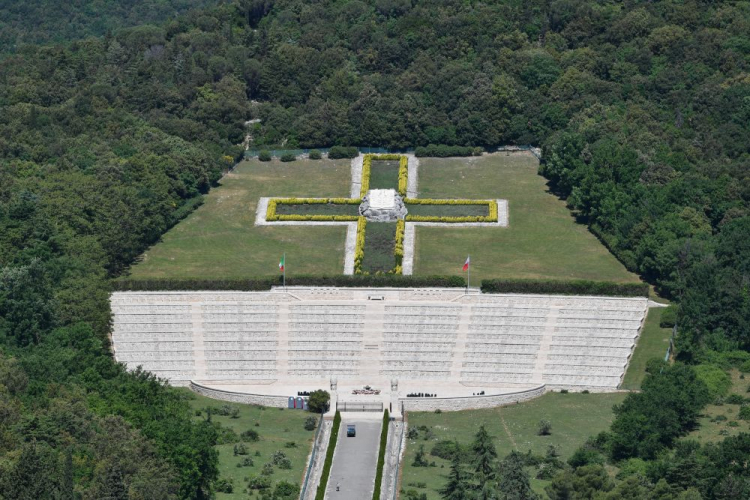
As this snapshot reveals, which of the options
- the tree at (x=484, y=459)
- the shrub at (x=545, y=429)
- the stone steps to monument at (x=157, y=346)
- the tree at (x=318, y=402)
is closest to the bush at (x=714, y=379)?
the shrub at (x=545, y=429)

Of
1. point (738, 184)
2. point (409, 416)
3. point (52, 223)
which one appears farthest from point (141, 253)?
point (738, 184)

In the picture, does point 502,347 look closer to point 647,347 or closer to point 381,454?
point 647,347

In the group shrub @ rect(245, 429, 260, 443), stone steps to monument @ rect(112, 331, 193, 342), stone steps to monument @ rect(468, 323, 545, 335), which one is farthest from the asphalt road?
stone steps to monument @ rect(112, 331, 193, 342)

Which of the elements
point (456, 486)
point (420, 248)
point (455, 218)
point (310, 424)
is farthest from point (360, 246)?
point (456, 486)

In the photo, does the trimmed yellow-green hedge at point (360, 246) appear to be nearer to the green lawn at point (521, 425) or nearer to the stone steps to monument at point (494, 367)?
the stone steps to monument at point (494, 367)

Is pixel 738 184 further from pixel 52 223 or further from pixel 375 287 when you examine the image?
pixel 52 223

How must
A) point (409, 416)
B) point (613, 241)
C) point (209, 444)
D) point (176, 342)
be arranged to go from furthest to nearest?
point (613, 241) < point (176, 342) < point (409, 416) < point (209, 444)

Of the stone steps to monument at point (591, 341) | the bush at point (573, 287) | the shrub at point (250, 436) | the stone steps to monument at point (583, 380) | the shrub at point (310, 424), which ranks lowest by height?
the stone steps to monument at point (583, 380)

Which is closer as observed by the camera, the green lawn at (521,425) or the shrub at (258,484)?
the shrub at (258,484)
